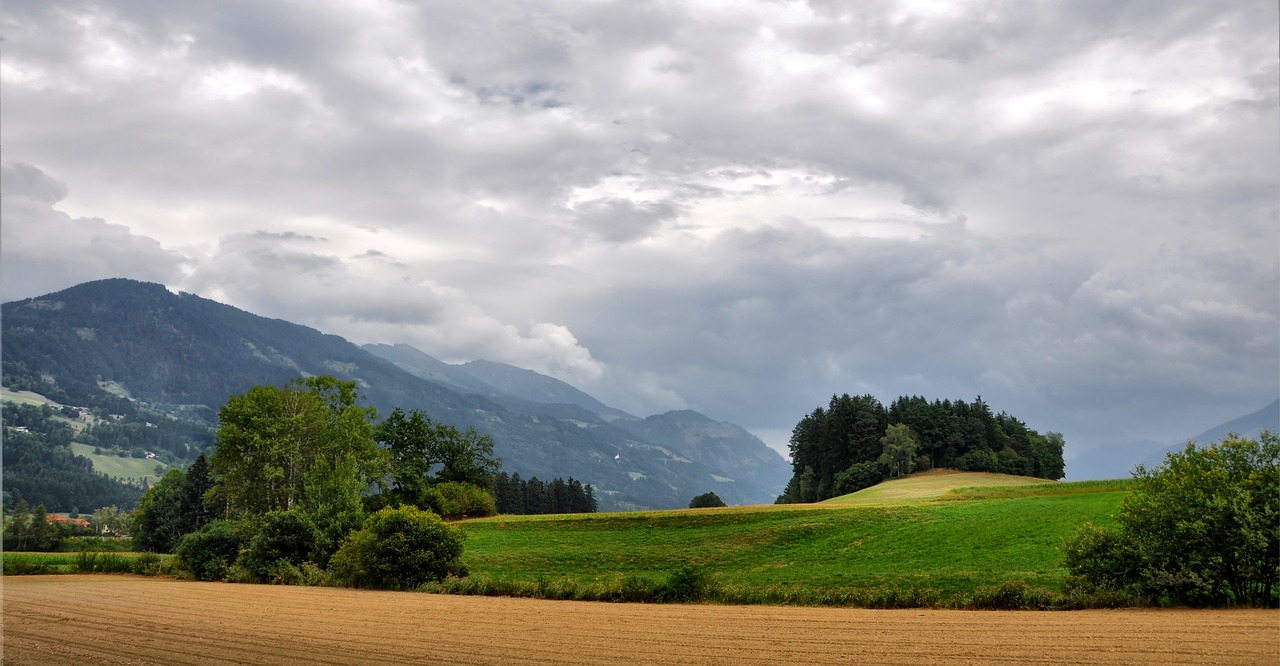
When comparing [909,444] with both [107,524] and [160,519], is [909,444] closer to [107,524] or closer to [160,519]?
[160,519]

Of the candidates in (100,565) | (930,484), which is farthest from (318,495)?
(930,484)

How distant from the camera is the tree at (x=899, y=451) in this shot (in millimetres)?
113750

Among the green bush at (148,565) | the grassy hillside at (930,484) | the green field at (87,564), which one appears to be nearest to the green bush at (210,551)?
the green bush at (148,565)

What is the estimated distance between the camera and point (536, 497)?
13900 centimetres

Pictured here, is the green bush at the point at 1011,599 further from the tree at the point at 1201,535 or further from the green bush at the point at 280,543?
the green bush at the point at 280,543

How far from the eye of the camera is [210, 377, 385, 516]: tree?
211 feet

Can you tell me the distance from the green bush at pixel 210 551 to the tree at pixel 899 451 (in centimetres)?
8729

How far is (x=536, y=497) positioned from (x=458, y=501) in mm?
60624

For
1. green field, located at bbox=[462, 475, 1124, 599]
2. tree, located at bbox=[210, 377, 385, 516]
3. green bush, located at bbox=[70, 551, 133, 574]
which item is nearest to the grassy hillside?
green field, located at bbox=[462, 475, 1124, 599]

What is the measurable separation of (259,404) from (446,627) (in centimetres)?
4507

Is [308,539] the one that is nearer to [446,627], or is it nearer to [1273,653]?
[446,627]

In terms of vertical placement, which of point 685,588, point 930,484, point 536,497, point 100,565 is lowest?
point 100,565

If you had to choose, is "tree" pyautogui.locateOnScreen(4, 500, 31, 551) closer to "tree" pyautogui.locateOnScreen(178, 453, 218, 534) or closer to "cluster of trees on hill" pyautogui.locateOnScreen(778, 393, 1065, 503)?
"tree" pyautogui.locateOnScreen(178, 453, 218, 534)

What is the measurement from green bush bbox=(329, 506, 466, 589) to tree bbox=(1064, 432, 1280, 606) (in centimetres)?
3137
